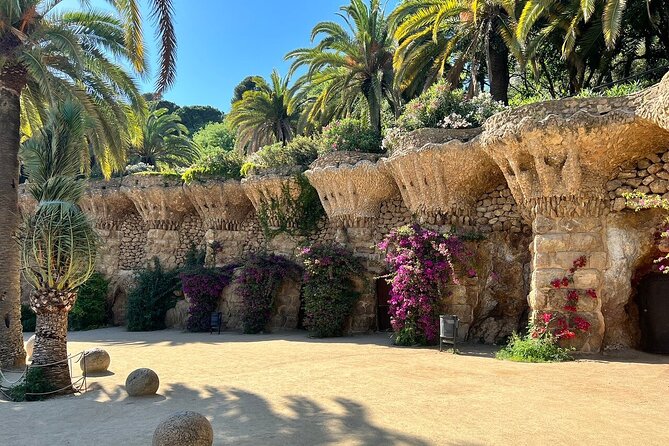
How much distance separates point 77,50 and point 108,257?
15.2 metres

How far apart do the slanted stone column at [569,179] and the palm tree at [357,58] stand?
28.0 feet

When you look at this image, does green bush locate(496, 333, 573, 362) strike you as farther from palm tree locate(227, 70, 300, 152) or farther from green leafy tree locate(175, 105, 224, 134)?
green leafy tree locate(175, 105, 224, 134)

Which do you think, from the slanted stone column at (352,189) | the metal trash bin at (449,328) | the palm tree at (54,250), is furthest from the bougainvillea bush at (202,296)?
the metal trash bin at (449,328)

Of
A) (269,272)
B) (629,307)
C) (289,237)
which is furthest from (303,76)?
(629,307)

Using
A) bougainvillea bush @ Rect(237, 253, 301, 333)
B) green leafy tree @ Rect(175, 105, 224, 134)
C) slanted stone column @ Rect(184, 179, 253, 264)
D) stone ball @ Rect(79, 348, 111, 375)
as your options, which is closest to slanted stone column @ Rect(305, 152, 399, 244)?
bougainvillea bush @ Rect(237, 253, 301, 333)

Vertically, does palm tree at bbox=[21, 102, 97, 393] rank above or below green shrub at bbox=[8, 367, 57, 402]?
above

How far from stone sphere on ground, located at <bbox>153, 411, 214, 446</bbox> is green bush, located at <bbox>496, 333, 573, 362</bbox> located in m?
7.29

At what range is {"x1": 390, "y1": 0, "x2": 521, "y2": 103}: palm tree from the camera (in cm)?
1459

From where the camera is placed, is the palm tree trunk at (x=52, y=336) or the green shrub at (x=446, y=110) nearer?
the palm tree trunk at (x=52, y=336)

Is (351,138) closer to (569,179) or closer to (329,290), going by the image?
(329,290)

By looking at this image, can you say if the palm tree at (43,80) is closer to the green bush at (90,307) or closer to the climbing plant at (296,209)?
the climbing plant at (296,209)

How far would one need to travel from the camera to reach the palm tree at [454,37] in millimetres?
14586

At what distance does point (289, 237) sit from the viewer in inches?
714

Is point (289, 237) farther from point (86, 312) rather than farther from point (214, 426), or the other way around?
point (214, 426)
